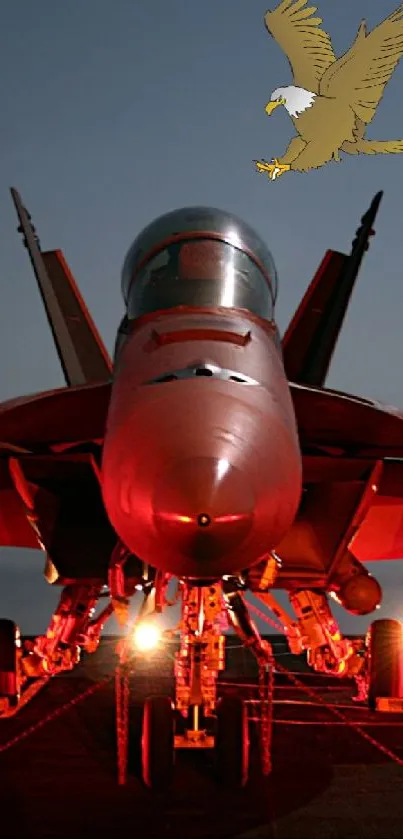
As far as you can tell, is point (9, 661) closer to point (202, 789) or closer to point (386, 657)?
point (202, 789)

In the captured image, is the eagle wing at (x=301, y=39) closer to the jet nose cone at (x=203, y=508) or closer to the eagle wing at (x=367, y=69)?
the eagle wing at (x=367, y=69)

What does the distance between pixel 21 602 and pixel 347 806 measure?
24001 mm

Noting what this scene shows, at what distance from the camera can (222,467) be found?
9.92 ft

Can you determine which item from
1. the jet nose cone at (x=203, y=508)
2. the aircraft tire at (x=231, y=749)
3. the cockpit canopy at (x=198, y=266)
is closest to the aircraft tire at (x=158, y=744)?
the aircraft tire at (x=231, y=749)

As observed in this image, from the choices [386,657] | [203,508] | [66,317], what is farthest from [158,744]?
[66,317]

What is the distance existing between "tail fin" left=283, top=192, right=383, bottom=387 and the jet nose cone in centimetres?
433

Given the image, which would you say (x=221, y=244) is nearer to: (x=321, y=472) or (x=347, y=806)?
(x=321, y=472)

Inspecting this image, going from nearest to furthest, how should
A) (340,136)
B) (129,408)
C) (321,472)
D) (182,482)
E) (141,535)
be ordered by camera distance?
(182,482)
(141,535)
(129,408)
(321,472)
(340,136)

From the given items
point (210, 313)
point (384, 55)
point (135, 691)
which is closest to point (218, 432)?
point (210, 313)

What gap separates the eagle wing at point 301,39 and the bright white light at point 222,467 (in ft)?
25.5

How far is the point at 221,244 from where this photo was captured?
4949 millimetres

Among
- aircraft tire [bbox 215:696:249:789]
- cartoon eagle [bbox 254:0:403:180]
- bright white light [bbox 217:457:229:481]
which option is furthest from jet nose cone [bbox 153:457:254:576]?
cartoon eagle [bbox 254:0:403:180]

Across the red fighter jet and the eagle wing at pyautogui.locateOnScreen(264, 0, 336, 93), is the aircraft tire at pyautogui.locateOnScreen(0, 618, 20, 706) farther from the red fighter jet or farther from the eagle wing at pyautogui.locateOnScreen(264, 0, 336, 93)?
the eagle wing at pyautogui.locateOnScreen(264, 0, 336, 93)

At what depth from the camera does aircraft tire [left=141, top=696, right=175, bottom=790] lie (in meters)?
4.28
